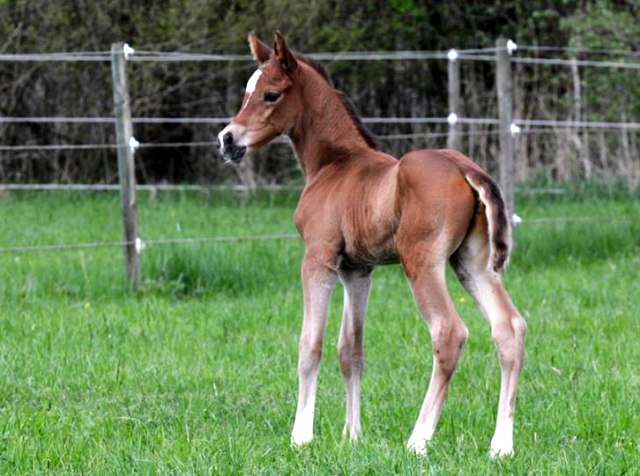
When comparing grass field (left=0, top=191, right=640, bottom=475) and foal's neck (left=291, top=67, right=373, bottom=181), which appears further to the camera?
foal's neck (left=291, top=67, right=373, bottom=181)

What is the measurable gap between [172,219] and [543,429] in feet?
27.9

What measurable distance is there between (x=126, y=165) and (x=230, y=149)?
416 centimetres

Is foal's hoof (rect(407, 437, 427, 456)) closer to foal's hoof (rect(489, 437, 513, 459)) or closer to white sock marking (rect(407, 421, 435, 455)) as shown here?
white sock marking (rect(407, 421, 435, 455))

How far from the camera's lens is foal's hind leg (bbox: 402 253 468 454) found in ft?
16.3

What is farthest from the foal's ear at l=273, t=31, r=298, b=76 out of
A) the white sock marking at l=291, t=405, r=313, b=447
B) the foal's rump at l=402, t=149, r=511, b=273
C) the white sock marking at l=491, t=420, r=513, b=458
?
the white sock marking at l=491, t=420, r=513, b=458

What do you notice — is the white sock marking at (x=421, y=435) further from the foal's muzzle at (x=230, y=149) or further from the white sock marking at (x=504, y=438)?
the foal's muzzle at (x=230, y=149)

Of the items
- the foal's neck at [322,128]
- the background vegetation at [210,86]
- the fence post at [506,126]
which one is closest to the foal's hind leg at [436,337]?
the foal's neck at [322,128]

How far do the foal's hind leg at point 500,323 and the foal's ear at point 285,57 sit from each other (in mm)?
1252

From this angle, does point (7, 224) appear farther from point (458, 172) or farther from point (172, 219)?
point (458, 172)

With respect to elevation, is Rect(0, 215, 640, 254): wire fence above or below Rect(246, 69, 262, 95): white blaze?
below

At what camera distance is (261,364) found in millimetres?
7008

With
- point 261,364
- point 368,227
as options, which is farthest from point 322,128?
point 261,364

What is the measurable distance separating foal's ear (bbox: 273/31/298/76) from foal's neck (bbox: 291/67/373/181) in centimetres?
9

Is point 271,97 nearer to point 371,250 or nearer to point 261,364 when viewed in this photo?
point 371,250
